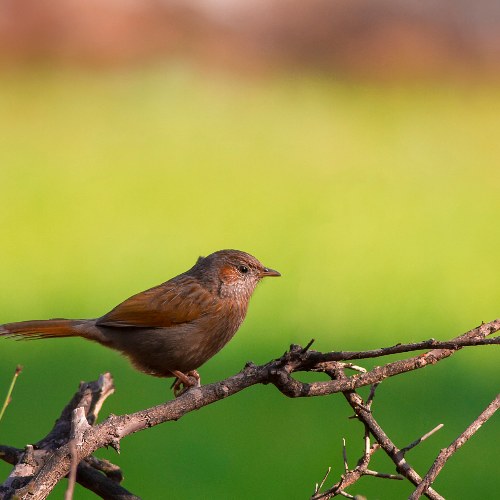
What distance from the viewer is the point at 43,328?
3809 mm

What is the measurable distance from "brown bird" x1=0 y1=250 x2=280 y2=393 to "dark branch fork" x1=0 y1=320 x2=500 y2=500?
101 cm

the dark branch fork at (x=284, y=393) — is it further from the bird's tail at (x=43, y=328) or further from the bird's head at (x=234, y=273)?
the bird's head at (x=234, y=273)

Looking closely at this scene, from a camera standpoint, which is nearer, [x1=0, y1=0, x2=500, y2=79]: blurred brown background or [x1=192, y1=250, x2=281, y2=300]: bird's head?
[x1=192, y1=250, x2=281, y2=300]: bird's head

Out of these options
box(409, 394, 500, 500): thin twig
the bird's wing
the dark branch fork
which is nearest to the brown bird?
the bird's wing

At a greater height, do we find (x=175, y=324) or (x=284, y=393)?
(x=284, y=393)

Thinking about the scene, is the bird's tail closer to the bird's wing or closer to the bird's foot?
the bird's wing

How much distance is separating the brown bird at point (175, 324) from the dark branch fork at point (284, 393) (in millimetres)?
1007

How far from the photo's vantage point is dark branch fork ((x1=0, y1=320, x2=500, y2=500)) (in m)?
2.19

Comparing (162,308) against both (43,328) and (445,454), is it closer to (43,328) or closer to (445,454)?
(43,328)

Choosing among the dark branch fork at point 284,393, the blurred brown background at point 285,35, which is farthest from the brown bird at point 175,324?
the blurred brown background at point 285,35

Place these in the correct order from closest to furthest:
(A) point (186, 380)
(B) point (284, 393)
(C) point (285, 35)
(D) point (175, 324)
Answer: (B) point (284, 393) < (A) point (186, 380) < (D) point (175, 324) < (C) point (285, 35)

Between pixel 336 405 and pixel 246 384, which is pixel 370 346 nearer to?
pixel 336 405

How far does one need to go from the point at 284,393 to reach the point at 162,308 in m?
1.67

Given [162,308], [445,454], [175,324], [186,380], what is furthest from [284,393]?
[162,308]
